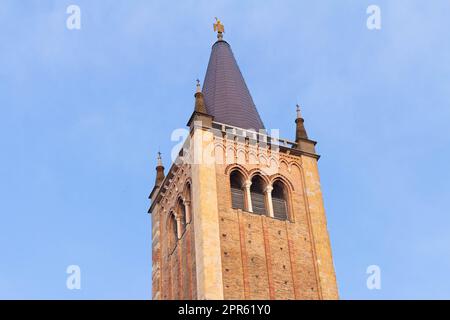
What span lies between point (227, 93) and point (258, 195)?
743 cm

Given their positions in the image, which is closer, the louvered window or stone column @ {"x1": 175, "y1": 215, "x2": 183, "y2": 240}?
stone column @ {"x1": 175, "y1": 215, "x2": 183, "y2": 240}

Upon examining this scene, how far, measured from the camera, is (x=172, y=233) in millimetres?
41688

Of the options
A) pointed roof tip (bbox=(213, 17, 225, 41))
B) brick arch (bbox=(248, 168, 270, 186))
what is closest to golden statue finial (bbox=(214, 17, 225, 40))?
pointed roof tip (bbox=(213, 17, 225, 41))

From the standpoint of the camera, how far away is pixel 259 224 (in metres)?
38.6

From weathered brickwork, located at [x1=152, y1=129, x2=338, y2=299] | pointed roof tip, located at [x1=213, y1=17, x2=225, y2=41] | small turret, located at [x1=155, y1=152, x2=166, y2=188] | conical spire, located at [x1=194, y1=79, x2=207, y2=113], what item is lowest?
weathered brickwork, located at [x1=152, y1=129, x2=338, y2=299]

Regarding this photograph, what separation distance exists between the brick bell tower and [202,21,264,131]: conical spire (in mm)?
83

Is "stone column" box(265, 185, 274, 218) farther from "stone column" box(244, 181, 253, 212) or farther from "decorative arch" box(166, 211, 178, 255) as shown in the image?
"decorative arch" box(166, 211, 178, 255)

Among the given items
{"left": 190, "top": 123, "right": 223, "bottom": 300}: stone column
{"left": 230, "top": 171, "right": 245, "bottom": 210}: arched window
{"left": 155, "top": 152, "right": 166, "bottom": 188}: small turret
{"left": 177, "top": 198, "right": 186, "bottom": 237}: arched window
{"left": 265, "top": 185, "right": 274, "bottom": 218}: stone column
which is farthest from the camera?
{"left": 155, "top": 152, "right": 166, "bottom": 188}: small turret

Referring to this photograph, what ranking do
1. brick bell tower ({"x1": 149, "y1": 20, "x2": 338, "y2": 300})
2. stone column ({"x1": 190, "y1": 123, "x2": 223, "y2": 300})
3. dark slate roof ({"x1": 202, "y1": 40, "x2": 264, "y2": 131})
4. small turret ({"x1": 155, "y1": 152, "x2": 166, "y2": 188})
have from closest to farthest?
stone column ({"x1": 190, "y1": 123, "x2": 223, "y2": 300}) → brick bell tower ({"x1": 149, "y1": 20, "x2": 338, "y2": 300}) → dark slate roof ({"x1": 202, "y1": 40, "x2": 264, "y2": 131}) → small turret ({"x1": 155, "y1": 152, "x2": 166, "y2": 188})

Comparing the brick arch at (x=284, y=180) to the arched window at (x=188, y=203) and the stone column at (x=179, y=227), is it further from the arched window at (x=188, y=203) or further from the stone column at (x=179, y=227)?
the stone column at (x=179, y=227)

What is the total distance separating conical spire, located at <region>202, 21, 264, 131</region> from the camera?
43688mm

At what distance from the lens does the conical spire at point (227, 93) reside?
4369 centimetres
